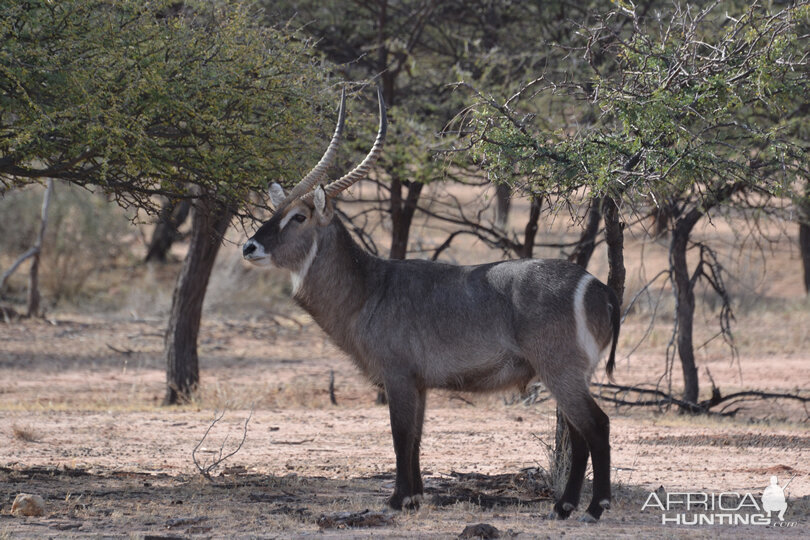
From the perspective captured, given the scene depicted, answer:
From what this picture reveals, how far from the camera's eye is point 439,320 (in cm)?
634

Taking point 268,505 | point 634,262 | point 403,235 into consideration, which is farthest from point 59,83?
point 634,262

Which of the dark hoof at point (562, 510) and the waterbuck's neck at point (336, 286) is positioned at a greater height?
the waterbuck's neck at point (336, 286)

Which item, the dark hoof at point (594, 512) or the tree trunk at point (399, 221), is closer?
the dark hoof at point (594, 512)

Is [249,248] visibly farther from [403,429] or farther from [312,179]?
[403,429]

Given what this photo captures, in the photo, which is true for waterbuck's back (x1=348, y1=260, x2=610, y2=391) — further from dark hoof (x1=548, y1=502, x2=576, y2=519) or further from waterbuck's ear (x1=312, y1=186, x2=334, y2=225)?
dark hoof (x1=548, y1=502, x2=576, y2=519)

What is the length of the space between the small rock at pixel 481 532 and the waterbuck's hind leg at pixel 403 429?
88cm

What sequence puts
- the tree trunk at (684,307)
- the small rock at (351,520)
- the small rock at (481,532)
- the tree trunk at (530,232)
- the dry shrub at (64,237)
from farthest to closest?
the dry shrub at (64,237)
the tree trunk at (684,307)
the tree trunk at (530,232)
the small rock at (351,520)
the small rock at (481,532)

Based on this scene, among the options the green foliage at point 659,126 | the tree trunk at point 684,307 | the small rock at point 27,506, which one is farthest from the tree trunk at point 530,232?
the small rock at point 27,506

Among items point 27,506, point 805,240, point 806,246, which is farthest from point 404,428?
point 806,246

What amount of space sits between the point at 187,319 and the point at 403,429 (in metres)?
6.35

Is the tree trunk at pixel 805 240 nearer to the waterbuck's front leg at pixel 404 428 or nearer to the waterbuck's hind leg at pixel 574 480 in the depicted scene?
the waterbuck's hind leg at pixel 574 480

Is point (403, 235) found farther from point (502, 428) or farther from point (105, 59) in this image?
point (105, 59)

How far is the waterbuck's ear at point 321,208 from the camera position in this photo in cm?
639

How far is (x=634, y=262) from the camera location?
23.2 metres
